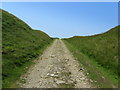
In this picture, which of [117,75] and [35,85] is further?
[117,75]

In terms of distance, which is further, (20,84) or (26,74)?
(26,74)

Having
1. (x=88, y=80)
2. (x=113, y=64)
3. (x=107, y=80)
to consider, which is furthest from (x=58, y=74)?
(x=113, y=64)

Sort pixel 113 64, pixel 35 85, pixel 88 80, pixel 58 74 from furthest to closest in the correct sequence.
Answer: pixel 113 64 < pixel 58 74 < pixel 88 80 < pixel 35 85

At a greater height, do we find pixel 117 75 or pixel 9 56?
pixel 9 56

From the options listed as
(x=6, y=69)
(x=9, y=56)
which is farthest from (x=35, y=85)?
(x=9, y=56)

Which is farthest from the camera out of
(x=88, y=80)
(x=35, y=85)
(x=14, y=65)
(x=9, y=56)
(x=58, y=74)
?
(x=9, y=56)

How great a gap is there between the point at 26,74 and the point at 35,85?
7.81 feet

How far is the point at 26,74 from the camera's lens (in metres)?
10.2

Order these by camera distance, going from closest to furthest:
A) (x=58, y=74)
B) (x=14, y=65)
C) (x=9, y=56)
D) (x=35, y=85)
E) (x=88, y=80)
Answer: (x=35, y=85)
(x=88, y=80)
(x=58, y=74)
(x=14, y=65)
(x=9, y=56)

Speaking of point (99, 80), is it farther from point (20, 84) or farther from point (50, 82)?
point (20, 84)

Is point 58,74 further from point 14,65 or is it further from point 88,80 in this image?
point 14,65

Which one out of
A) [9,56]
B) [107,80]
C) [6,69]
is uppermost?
[9,56]

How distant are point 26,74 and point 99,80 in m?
5.99

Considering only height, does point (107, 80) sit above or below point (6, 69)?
below
